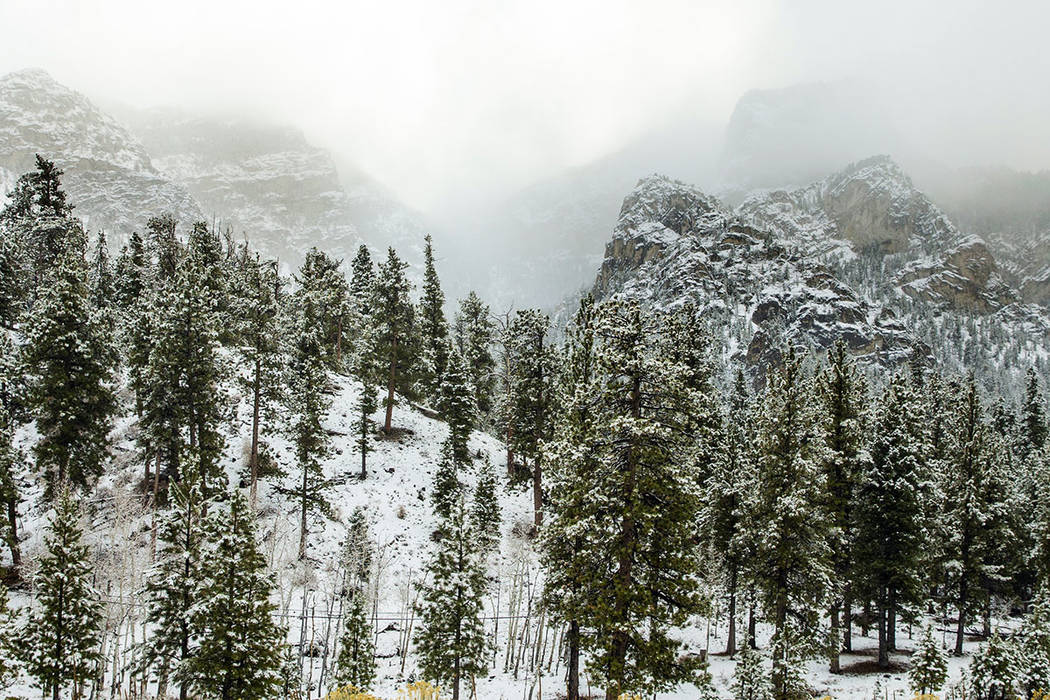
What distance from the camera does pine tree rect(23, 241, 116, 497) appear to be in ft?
98.2

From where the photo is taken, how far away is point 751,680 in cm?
2073

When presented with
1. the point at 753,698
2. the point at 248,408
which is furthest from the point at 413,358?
the point at 753,698

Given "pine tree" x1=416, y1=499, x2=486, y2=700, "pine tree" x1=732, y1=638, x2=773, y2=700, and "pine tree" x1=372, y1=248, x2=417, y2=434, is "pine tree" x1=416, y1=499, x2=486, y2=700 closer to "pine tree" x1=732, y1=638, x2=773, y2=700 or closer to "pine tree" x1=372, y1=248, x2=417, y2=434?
"pine tree" x1=732, y1=638, x2=773, y2=700

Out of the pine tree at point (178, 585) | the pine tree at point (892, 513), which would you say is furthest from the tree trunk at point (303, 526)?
the pine tree at point (892, 513)

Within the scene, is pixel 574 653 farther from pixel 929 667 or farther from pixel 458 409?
pixel 458 409

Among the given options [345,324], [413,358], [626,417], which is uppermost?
[345,324]

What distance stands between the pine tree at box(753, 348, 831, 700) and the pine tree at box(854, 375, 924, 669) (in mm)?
4378

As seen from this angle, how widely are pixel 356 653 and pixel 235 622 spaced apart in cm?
825

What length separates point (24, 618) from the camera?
27.2m

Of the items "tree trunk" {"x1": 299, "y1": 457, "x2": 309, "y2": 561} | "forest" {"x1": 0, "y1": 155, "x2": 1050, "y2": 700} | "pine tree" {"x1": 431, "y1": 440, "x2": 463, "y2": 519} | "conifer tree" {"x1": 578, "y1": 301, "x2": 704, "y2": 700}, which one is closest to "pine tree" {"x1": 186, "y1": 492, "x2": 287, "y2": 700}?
"forest" {"x1": 0, "y1": 155, "x2": 1050, "y2": 700}

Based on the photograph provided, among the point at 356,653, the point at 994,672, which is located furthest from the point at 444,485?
the point at 994,672

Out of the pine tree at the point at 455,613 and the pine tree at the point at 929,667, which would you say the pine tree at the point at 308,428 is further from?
the pine tree at the point at 929,667

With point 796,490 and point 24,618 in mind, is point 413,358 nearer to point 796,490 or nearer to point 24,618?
point 24,618

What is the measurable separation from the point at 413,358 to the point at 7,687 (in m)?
30.6
